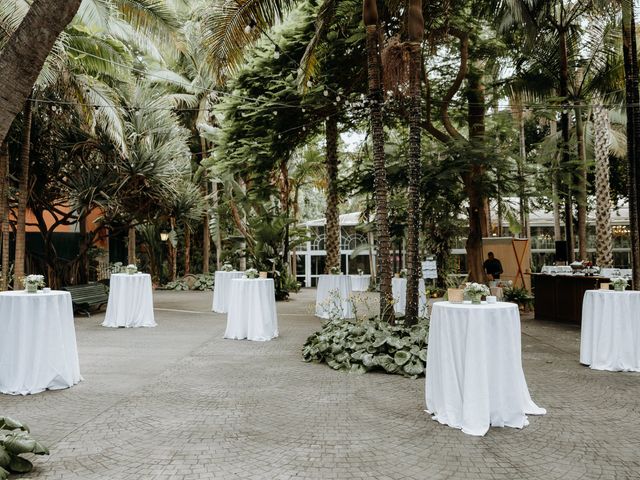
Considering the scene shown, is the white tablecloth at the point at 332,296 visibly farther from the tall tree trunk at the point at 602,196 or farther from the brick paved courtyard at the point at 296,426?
the tall tree trunk at the point at 602,196

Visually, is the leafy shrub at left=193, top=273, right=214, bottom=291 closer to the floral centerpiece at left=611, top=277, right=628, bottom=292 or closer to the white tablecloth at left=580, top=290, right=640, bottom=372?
the white tablecloth at left=580, top=290, right=640, bottom=372

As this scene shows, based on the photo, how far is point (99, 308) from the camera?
48.4ft

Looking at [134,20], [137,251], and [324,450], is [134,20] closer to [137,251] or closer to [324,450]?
[324,450]

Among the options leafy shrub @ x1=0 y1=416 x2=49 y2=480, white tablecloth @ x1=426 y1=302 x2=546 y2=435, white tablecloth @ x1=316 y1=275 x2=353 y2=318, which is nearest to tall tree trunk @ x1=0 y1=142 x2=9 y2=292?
white tablecloth @ x1=316 y1=275 x2=353 y2=318

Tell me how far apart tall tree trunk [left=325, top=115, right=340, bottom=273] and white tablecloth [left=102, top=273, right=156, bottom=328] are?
4.78 metres

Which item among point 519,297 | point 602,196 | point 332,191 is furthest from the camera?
point 602,196

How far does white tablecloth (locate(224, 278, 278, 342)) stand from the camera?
31.4 feet

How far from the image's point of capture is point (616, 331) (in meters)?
6.89

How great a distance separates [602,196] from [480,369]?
13.4 meters

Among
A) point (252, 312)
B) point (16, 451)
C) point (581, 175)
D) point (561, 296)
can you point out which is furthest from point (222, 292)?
point (16, 451)

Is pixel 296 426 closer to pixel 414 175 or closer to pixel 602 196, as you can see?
pixel 414 175

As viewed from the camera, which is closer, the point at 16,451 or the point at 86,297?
the point at 16,451

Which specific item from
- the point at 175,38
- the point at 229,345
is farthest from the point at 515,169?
the point at 175,38

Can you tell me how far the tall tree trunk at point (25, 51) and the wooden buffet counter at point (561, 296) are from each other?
35.8 ft
